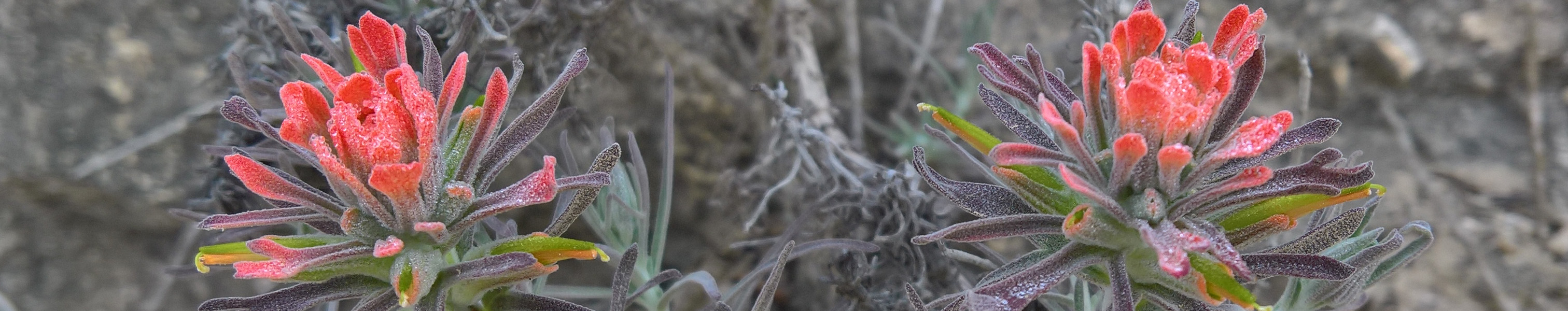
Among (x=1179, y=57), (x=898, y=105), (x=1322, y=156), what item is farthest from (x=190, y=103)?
(x=1322, y=156)

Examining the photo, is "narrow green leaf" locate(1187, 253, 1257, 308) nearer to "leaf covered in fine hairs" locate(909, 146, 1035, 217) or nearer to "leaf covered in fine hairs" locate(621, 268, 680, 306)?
"leaf covered in fine hairs" locate(909, 146, 1035, 217)

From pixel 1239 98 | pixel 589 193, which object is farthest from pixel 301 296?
pixel 1239 98

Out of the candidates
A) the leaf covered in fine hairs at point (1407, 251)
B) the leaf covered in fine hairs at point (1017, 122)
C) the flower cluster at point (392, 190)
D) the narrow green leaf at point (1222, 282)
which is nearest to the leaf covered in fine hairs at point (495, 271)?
the flower cluster at point (392, 190)

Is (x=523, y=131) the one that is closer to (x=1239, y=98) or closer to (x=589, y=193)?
(x=589, y=193)

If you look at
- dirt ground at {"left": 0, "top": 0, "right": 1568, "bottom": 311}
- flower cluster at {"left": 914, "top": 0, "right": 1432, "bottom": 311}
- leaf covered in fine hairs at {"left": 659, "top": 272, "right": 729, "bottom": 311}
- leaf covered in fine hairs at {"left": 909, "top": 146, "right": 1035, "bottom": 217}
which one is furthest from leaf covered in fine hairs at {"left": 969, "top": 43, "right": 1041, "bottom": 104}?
dirt ground at {"left": 0, "top": 0, "right": 1568, "bottom": 311}

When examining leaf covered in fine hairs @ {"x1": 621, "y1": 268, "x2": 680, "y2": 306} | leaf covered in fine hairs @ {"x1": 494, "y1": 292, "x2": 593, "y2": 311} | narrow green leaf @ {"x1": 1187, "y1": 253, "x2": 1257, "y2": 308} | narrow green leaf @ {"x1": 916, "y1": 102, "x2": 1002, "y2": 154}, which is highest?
narrow green leaf @ {"x1": 916, "y1": 102, "x2": 1002, "y2": 154}

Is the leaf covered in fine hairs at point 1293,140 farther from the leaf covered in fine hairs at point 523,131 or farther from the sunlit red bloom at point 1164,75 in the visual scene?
the leaf covered in fine hairs at point 523,131
